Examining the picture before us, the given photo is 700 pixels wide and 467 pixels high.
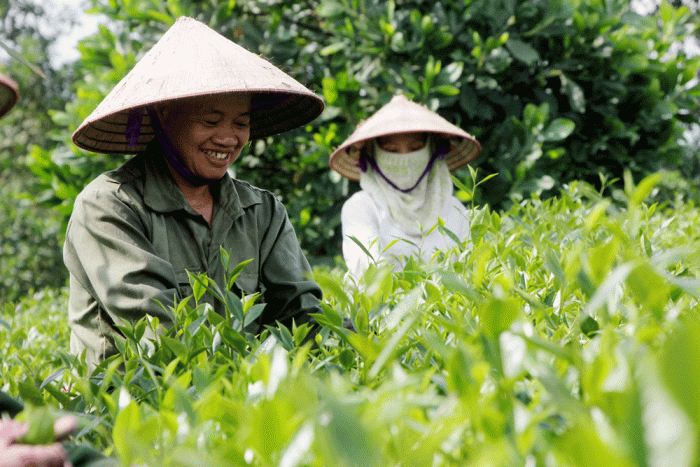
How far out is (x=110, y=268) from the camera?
5.50 ft

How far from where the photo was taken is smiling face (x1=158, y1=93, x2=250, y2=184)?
209cm

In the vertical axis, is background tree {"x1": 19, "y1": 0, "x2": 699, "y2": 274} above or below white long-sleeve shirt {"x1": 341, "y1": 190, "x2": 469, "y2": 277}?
above

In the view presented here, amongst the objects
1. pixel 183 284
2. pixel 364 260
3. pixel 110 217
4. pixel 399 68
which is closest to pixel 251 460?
pixel 110 217

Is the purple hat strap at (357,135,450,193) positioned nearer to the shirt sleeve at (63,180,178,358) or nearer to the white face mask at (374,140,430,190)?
the white face mask at (374,140,430,190)

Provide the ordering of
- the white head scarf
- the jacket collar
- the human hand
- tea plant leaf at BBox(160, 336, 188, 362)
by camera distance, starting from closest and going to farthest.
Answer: the human hand
tea plant leaf at BBox(160, 336, 188, 362)
the jacket collar
the white head scarf

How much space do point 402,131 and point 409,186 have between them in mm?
390

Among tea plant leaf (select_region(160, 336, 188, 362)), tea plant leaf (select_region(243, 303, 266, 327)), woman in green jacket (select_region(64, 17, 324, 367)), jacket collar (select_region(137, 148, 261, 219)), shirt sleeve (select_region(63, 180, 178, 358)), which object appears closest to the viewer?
tea plant leaf (select_region(160, 336, 188, 362))

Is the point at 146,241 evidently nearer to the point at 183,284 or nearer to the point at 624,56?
the point at 183,284

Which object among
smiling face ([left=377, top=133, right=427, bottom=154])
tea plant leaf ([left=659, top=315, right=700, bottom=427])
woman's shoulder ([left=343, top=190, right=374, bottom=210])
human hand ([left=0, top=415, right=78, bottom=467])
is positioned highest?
tea plant leaf ([left=659, top=315, right=700, bottom=427])

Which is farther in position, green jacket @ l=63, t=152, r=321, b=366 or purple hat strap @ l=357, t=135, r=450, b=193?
purple hat strap @ l=357, t=135, r=450, b=193

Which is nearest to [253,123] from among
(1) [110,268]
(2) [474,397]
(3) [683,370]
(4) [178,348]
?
(1) [110,268]

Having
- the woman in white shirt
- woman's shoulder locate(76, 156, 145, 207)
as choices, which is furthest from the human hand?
the woman in white shirt

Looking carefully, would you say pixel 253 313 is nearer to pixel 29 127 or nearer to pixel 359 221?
pixel 359 221

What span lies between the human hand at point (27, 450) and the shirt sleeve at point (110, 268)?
893mm
